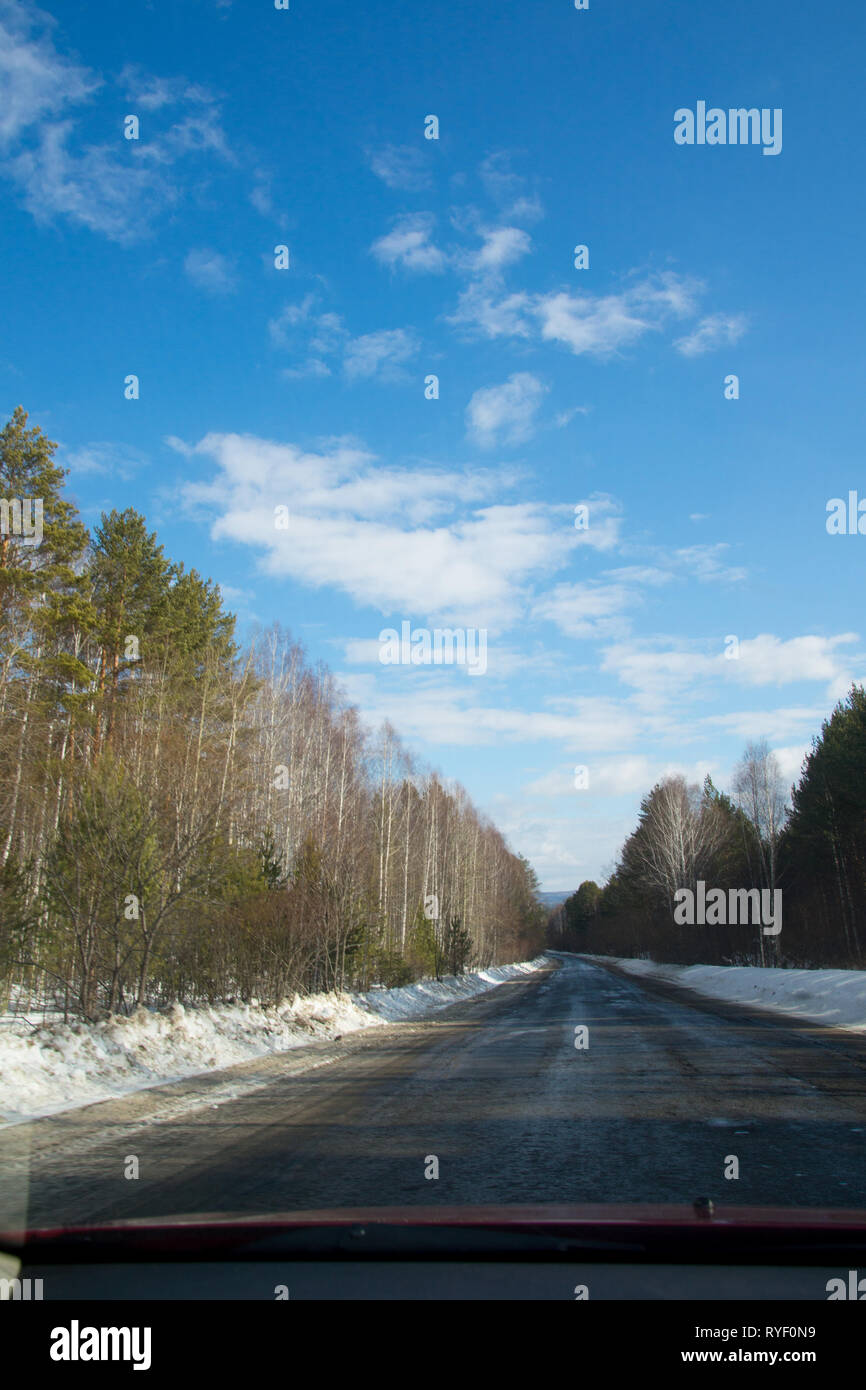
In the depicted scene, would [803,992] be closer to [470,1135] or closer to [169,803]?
[169,803]

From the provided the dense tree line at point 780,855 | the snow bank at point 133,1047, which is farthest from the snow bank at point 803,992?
the snow bank at point 133,1047

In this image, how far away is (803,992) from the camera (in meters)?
23.4

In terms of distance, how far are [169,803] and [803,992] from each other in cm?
1790

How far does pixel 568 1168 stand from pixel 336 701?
1340 inches

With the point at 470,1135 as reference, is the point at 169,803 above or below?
above

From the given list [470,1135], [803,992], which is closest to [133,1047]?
[470,1135]

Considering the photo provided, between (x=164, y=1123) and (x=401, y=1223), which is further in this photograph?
(x=164, y=1123)

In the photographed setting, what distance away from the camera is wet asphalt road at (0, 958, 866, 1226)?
5660 millimetres

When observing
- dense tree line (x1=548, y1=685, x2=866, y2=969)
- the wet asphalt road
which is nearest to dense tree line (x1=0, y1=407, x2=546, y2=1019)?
the wet asphalt road

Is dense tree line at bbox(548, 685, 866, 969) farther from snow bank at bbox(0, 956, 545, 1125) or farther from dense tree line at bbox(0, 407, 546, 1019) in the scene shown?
snow bank at bbox(0, 956, 545, 1125)

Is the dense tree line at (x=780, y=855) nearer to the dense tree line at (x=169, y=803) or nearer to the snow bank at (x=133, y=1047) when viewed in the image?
the dense tree line at (x=169, y=803)

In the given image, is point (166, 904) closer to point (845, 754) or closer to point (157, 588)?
point (157, 588)
